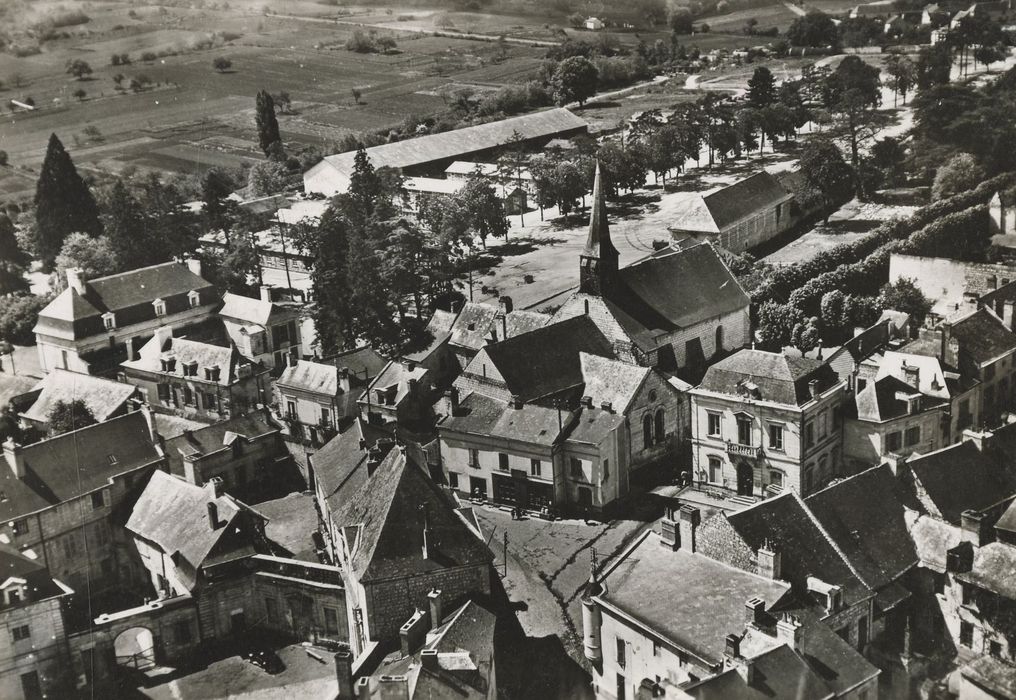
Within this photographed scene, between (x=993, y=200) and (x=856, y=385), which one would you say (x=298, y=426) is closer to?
(x=856, y=385)

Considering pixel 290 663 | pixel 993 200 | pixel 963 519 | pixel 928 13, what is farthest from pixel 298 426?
pixel 928 13

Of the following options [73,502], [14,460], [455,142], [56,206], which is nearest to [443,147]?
[455,142]

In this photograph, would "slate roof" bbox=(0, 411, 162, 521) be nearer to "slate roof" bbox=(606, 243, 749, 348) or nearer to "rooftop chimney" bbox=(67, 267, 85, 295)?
"rooftop chimney" bbox=(67, 267, 85, 295)

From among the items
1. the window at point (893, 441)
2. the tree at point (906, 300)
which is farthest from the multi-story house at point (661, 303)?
the window at point (893, 441)

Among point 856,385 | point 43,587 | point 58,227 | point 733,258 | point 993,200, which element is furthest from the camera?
point 58,227

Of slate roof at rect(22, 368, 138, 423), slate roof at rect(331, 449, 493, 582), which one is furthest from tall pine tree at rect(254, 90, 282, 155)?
slate roof at rect(331, 449, 493, 582)

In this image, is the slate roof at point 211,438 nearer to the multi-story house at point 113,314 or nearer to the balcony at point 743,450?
the multi-story house at point 113,314
